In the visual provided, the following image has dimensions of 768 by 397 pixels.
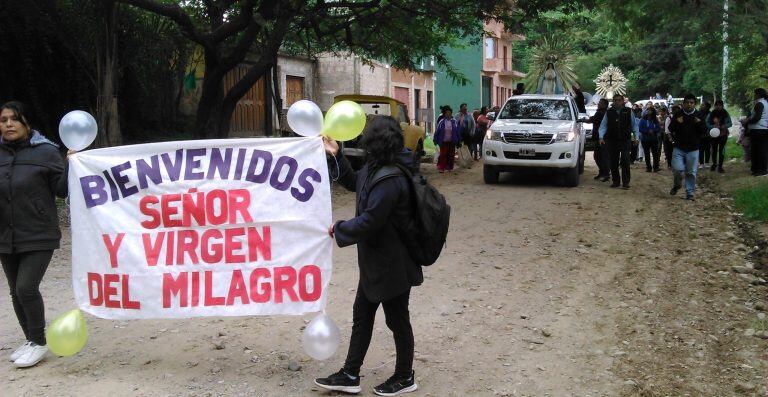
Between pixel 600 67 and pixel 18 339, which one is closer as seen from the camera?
pixel 18 339

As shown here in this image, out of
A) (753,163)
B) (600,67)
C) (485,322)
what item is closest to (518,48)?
(600,67)

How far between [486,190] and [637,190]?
2.95 m

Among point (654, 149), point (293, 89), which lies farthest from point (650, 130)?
point (293, 89)

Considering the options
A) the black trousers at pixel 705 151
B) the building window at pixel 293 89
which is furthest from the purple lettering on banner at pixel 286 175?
the building window at pixel 293 89

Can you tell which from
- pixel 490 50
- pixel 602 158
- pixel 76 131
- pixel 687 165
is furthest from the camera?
pixel 490 50

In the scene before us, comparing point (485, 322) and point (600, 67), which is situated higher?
point (600, 67)

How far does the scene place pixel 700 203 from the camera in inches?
503

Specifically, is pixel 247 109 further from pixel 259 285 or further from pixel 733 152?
pixel 259 285

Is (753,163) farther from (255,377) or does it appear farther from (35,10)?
(35,10)

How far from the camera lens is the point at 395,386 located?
14.8 ft

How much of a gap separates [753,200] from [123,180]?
10576 millimetres

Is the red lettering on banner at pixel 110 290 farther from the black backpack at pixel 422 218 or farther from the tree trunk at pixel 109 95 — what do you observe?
the tree trunk at pixel 109 95

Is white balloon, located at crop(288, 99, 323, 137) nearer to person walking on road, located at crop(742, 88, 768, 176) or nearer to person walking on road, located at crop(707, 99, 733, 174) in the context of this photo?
person walking on road, located at crop(742, 88, 768, 176)

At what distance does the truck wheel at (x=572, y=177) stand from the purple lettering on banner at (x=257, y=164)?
10.6 m
